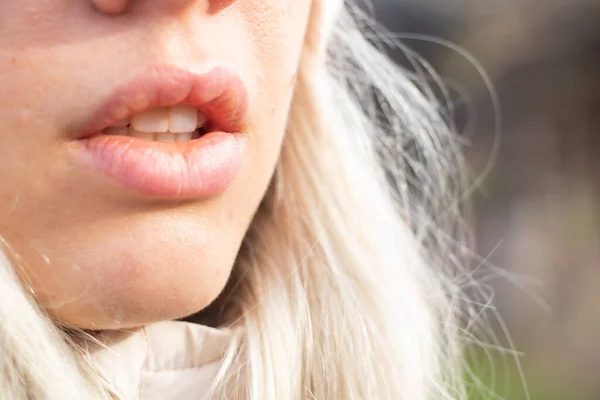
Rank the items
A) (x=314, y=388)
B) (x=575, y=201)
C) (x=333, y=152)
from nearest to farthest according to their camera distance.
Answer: (x=314, y=388) → (x=333, y=152) → (x=575, y=201)

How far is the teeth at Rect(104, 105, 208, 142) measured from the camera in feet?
2.12

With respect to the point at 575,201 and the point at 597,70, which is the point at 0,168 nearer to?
the point at 575,201

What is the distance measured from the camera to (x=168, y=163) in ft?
2.09

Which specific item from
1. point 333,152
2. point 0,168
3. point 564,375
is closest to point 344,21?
point 333,152

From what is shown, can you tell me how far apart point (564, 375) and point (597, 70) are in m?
2.02

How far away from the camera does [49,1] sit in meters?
0.57

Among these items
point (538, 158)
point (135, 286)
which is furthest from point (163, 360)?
point (538, 158)

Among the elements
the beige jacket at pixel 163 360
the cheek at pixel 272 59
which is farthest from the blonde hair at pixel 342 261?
the cheek at pixel 272 59

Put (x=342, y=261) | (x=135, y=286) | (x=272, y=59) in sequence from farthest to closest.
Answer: (x=342, y=261) < (x=272, y=59) < (x=135, y=286)

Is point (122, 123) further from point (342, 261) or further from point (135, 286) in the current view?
point (342, 261)

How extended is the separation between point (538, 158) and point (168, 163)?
12.9 feet

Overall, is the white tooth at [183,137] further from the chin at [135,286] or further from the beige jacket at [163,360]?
the beige jacket at [163,360]

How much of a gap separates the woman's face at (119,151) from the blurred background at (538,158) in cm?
281

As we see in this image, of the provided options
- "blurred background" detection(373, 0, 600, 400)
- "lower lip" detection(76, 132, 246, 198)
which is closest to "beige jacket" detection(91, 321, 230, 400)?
"lower lip" detection(76, 132, 246, 198)
